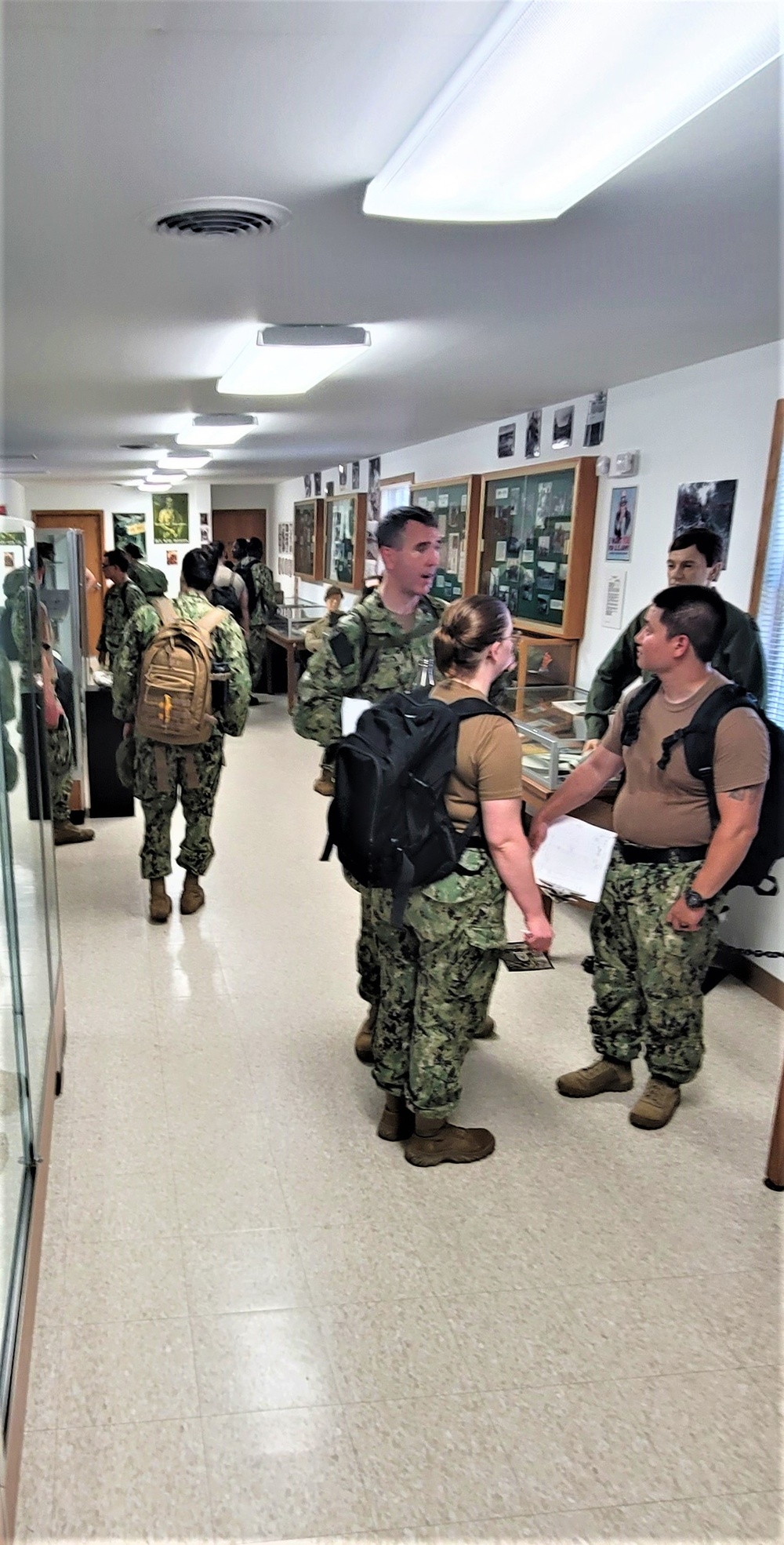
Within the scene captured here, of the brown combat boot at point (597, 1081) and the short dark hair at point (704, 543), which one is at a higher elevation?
the short dark hair at point (704, 543)

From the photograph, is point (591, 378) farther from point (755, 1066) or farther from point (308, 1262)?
point (308, 1262)

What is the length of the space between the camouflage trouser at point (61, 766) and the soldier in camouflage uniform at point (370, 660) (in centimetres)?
144

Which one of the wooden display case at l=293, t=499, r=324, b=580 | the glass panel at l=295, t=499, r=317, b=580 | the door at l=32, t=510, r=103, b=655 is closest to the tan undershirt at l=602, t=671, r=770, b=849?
the wooden display case at l=293, t=499, r=324, b=580

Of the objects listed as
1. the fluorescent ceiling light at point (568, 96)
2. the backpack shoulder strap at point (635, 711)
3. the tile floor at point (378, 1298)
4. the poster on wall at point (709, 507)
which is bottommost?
the tile floor at point (378, 1298)

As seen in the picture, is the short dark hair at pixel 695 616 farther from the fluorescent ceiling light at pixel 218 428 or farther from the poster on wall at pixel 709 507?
the fluorescent ceiling light at pixel 218 428

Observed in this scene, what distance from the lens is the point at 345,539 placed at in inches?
409

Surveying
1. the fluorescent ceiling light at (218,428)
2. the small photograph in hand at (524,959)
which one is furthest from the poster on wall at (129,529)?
the small photograph in hand at (524,959)

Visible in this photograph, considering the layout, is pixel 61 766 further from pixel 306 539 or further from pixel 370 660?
pixel 306 539

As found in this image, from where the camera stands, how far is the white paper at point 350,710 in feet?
9.88

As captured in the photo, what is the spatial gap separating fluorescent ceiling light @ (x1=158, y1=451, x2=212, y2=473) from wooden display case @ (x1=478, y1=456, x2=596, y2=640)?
3382 millimetres

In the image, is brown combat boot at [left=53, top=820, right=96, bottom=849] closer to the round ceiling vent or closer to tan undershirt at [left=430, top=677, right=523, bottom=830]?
tan undershirt at [left=430, top=677, right=523, bottom=830]

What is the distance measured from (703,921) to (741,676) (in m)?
1.04

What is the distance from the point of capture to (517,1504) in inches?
67.5

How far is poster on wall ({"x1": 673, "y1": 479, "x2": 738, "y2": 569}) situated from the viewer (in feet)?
12.4
